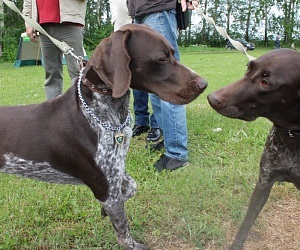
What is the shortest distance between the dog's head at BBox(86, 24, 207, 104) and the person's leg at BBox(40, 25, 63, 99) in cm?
234

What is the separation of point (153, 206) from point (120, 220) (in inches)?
27.1

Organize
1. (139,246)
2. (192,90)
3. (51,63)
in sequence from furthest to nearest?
1. (51,63)
2. (139,246)
3. (192,90)

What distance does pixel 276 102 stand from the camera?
2.52 metres

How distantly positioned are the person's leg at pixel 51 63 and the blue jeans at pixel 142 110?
1.07 m

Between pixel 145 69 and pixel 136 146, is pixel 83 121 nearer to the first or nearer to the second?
pixel 145 69

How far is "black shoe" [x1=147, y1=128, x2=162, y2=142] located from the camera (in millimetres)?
5128

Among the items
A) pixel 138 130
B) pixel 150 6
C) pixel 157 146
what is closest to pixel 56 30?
pixel 150 6

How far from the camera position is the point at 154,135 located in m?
5.16

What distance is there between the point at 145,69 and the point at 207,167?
6.78 feet

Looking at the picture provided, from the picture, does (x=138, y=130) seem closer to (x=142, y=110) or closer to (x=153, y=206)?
(x=142, y=110)

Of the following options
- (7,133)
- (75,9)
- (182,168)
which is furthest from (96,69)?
(75,9)

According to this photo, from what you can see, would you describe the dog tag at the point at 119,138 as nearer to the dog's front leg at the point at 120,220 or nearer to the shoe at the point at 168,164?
the dog's front leg at the point at 120,220

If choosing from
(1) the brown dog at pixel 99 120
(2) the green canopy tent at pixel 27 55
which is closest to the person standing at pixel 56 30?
(1) the brown dog at pixel 99 120

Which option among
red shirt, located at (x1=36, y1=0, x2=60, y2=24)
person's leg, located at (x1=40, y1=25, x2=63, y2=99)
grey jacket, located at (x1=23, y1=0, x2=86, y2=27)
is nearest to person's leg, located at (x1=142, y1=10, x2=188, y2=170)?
grey jacket, located at (x1=23, y1=0, x2=86, y2=27)
